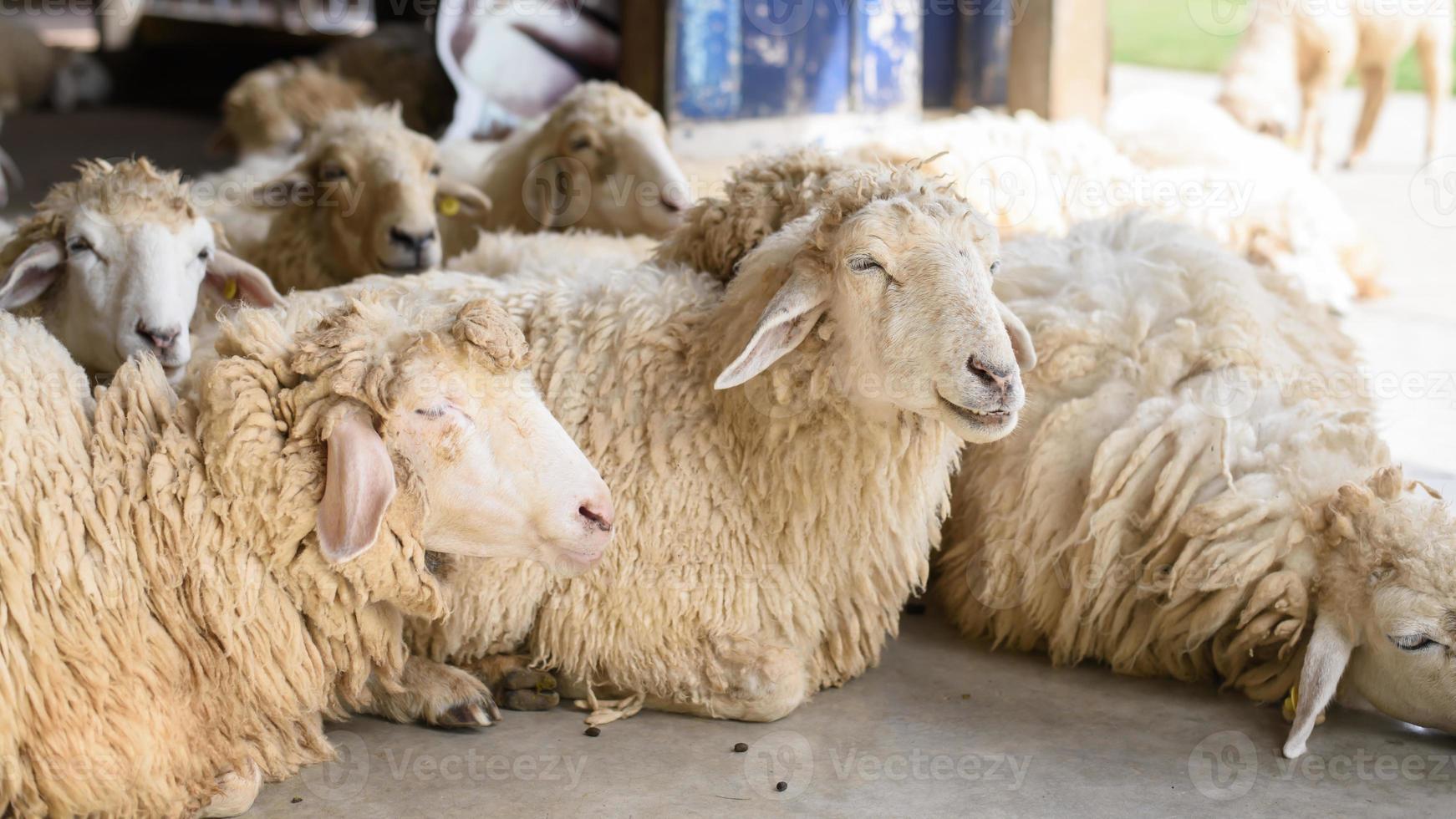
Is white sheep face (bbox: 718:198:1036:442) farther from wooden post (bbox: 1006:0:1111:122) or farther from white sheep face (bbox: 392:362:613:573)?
wooden post (bbox: 1006:0:1111:122)

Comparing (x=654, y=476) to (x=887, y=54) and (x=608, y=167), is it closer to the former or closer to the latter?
(x=608, y=167)

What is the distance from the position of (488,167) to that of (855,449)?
3183mm

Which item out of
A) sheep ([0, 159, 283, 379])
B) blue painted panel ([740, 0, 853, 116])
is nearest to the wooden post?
blue painted panel ([740, 0, 853, 116])

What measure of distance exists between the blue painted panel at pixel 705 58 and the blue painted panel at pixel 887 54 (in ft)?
3.04

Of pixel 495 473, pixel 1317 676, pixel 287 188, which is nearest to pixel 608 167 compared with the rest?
pixel 287 188

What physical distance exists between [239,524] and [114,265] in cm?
113

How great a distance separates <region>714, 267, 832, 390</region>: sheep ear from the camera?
3.21 meters

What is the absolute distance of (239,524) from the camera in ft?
9.35

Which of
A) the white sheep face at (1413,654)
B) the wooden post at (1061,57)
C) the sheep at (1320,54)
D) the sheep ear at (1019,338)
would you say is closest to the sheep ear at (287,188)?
the sheep ear at (1019,338)

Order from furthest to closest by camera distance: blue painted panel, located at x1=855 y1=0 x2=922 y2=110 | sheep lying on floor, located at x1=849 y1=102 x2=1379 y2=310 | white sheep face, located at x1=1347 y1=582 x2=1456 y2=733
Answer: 1. blue painted panel, located at x1=855 y1=0 x2=922 y2=110
2. sheep lying on floor, located at x1=849 y1=102 x2=1379 y2=310
3. white sheep face, located at x1=1347 y1=582 x2=1456 y2=733

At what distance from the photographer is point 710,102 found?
764 cm

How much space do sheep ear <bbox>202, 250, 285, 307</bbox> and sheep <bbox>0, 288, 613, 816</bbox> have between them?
90 cm

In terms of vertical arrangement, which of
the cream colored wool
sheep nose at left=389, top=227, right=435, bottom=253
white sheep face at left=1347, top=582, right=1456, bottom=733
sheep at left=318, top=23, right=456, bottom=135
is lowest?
white sheep face at left=1347, top=582, right=1456, bottom=733

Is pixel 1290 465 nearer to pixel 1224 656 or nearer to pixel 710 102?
pixel 1224 656
